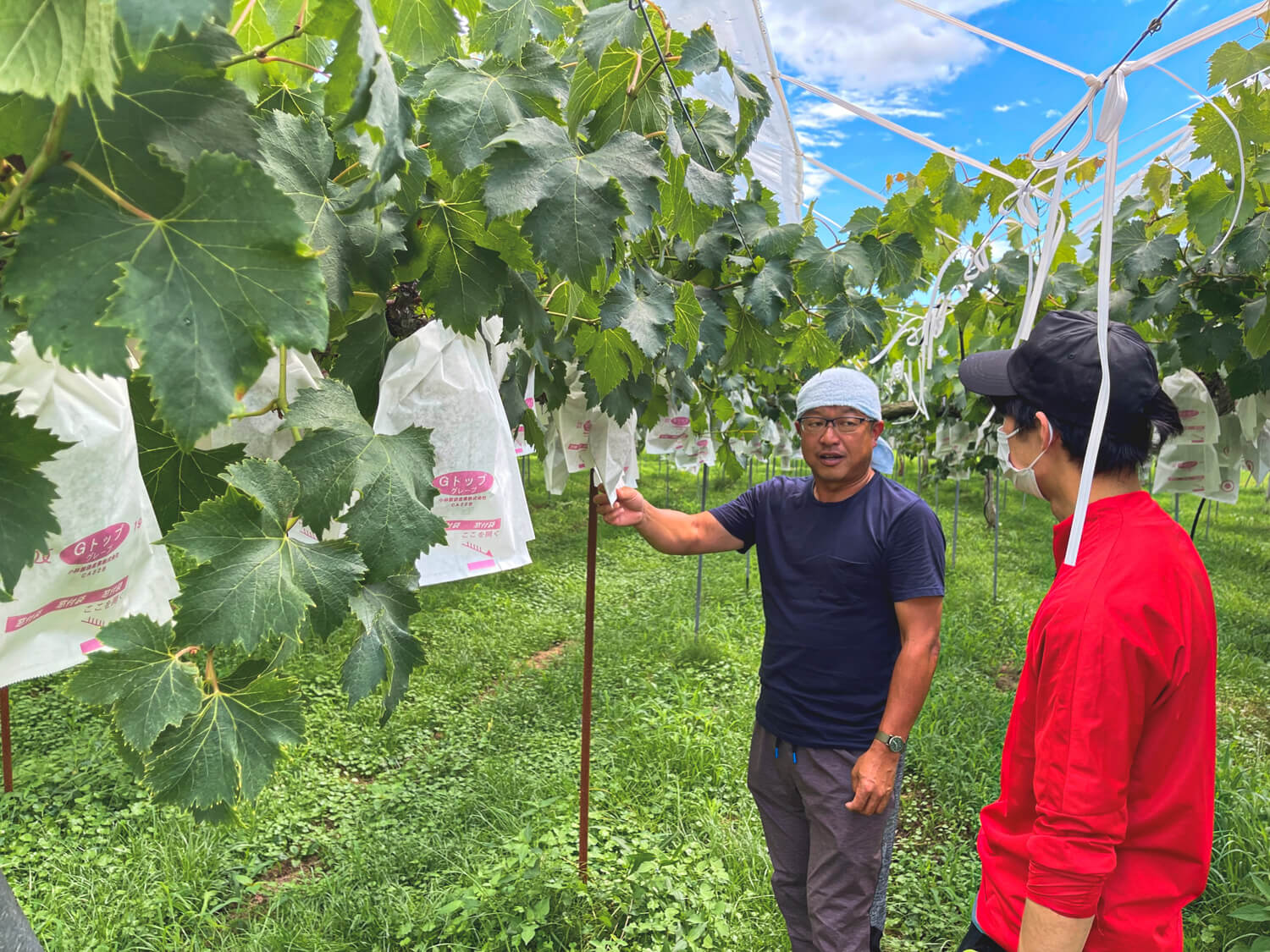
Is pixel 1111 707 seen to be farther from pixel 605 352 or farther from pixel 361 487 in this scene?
pixel 361 487

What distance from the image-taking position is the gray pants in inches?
84.2

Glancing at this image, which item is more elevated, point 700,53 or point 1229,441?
point 700,53

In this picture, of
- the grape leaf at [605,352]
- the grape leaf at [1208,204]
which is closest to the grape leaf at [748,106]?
the grape leaf at [605,352]

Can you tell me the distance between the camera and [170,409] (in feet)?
1.60

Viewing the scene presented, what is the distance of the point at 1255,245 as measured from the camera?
246cm

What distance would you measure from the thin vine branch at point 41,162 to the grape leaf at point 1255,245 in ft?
9.92

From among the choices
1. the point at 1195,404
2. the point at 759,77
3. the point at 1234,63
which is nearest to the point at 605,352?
the point at 759,77

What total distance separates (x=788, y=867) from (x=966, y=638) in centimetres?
389

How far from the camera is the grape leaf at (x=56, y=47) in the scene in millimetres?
390

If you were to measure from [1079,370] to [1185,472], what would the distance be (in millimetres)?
3208

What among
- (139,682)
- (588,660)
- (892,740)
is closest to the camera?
(139,682)

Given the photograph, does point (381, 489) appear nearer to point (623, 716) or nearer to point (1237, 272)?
point (1237, 272)

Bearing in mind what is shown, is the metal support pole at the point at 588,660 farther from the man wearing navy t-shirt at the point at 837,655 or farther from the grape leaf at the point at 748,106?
the grape leaf at the point at 748,106

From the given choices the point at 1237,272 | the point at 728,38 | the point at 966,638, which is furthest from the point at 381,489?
the point at 966,638
